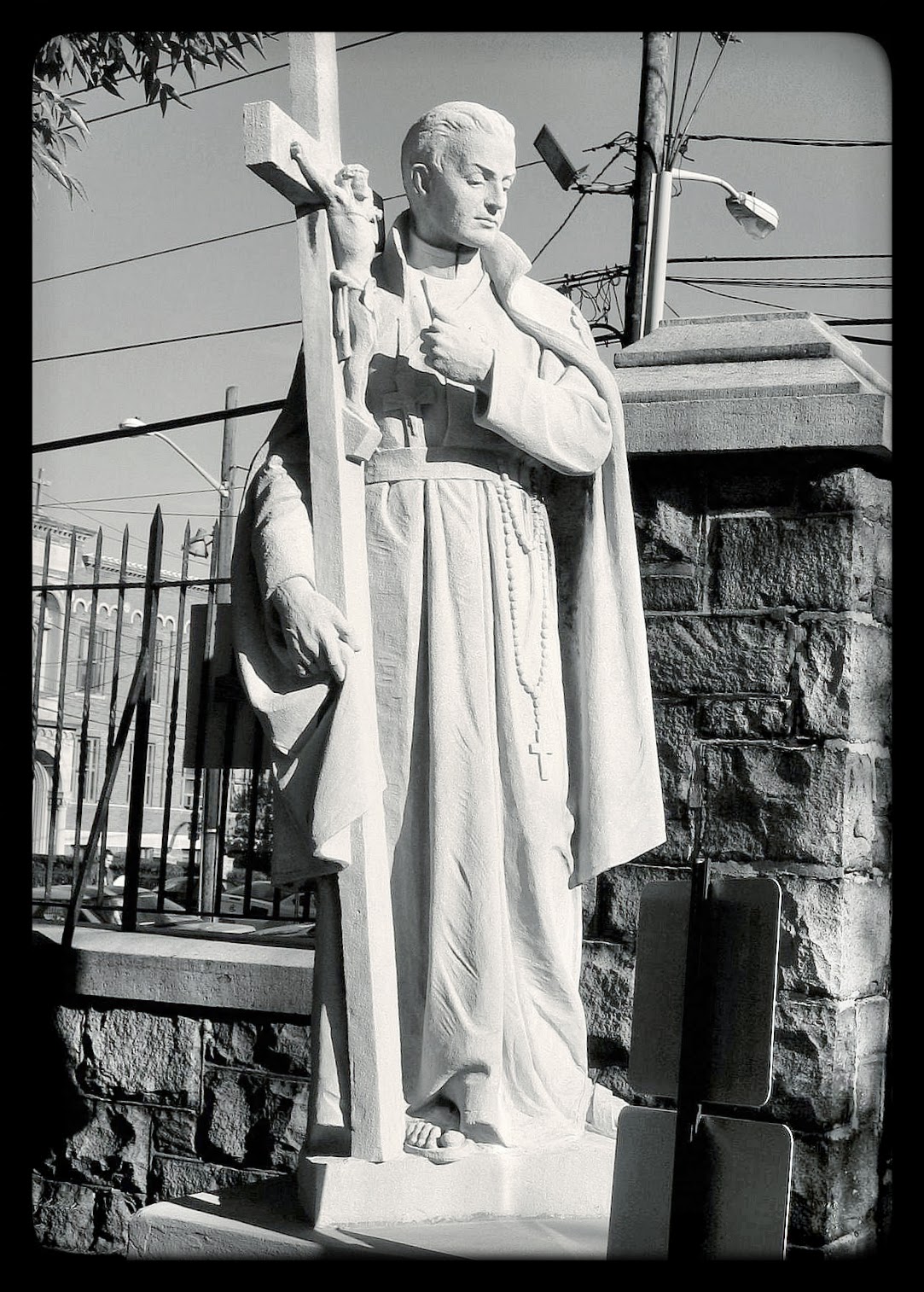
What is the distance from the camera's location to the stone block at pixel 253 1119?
4613mm

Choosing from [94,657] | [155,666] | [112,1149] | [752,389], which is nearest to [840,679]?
[752,389]

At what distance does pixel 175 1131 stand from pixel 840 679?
2.52 metres

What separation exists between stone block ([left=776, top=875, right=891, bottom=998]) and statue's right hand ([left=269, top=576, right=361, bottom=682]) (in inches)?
69.2

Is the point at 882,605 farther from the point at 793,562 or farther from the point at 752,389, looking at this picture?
the point at 752,389

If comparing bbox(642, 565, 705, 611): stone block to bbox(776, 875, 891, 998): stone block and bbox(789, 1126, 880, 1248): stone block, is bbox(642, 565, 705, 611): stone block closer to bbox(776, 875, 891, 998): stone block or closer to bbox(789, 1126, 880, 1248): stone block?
bbox(776, 875, 891, 998): stone block

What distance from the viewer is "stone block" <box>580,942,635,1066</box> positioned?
437 centimetres

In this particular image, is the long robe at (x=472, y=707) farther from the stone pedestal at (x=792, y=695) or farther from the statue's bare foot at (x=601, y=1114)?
the stone pedestal at (x=792, y=695)

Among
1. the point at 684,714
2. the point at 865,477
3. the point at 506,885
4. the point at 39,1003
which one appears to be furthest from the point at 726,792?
the point at 39,1003

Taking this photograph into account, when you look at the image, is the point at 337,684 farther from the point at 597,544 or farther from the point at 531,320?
the point at 531,320

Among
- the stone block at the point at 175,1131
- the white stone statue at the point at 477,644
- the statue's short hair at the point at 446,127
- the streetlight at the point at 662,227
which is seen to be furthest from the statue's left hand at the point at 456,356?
the streetlight at the point at 662,227

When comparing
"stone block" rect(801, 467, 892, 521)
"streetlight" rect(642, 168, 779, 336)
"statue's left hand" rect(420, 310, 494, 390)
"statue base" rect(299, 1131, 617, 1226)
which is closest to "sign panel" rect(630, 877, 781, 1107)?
"statue base" rect(299, 1131, 617, 1226)

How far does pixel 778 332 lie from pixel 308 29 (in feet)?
6.38

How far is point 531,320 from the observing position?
343 centimetres

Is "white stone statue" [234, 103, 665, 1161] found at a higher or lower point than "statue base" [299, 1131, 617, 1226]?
higher
